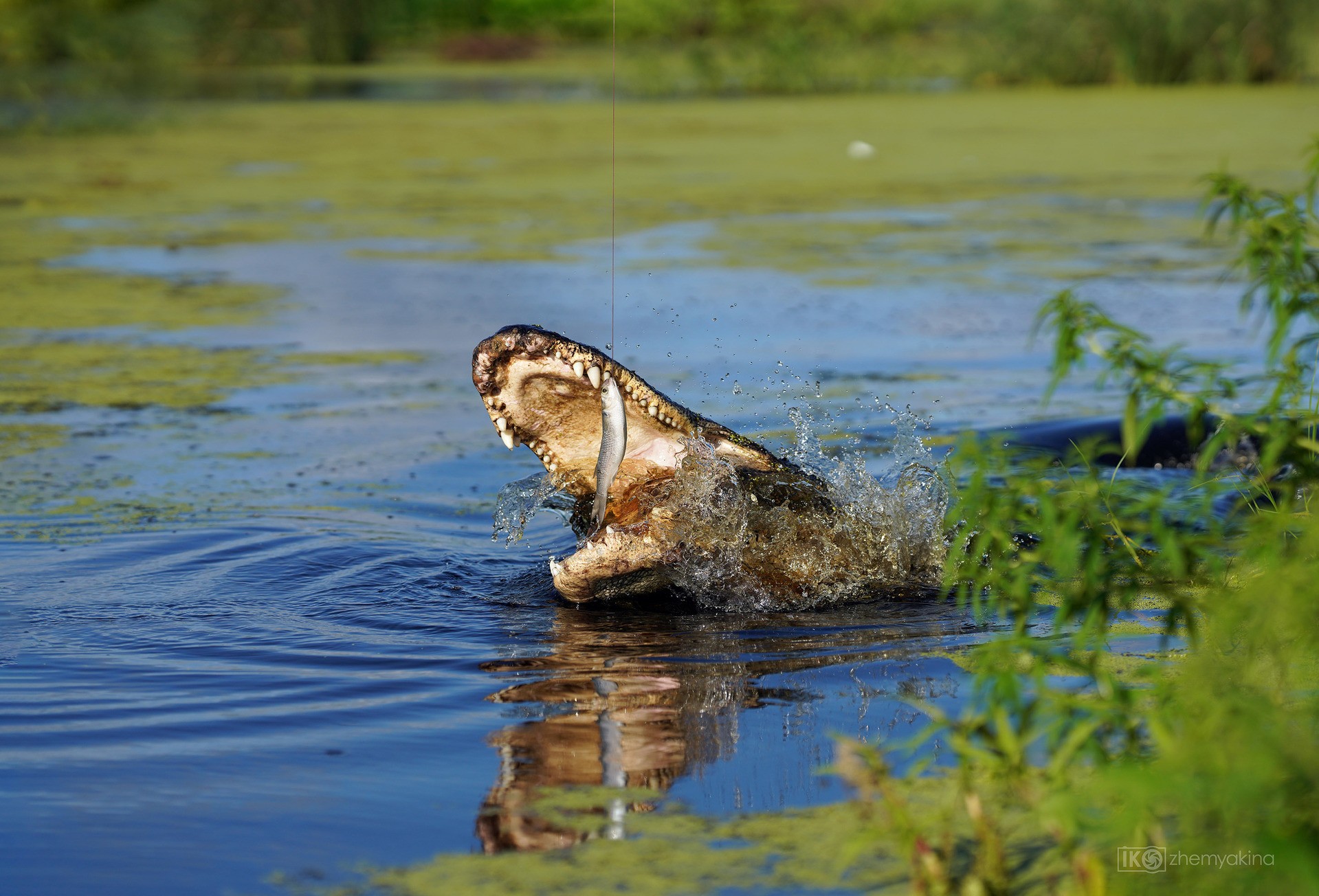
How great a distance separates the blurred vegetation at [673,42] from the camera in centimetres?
2144

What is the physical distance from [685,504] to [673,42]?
98.2 feet

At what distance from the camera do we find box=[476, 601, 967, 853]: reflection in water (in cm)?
297

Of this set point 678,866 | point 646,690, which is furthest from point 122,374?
point 678,866

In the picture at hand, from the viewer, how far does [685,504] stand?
4027mm

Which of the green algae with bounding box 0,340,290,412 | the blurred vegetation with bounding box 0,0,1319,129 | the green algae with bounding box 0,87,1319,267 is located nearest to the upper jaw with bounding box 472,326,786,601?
the green algae with bounding box 0,340,290,412

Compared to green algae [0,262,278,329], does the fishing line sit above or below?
above

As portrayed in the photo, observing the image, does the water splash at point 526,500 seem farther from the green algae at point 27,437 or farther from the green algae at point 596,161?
the green algae at point 596,161

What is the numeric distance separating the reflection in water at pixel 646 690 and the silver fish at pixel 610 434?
408mm

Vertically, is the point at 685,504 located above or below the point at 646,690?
above

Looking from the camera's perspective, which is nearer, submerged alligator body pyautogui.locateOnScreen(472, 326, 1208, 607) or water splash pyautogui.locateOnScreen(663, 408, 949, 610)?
submerged alligator body pyautogui.locateOnScreen(472, 326, 1208, 607)

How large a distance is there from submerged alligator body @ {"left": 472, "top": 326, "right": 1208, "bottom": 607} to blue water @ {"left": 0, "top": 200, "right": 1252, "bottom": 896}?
0.12m

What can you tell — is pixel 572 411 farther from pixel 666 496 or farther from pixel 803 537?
pixel 803 537

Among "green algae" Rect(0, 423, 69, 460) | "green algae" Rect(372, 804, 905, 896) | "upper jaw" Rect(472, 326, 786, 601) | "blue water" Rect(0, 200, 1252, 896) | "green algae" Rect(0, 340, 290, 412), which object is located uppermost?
"upper jaw" Rect(472, 326, 786, 601)

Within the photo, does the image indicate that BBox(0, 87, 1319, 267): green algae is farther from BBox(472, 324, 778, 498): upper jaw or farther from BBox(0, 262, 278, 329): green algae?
BBox(472, 324, 778, 498): upper jaw
